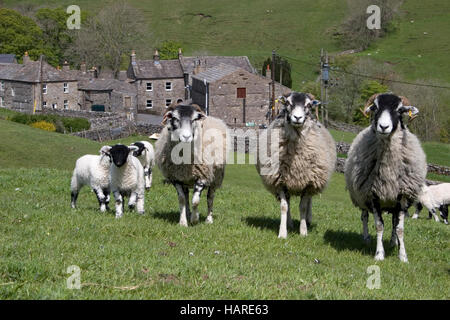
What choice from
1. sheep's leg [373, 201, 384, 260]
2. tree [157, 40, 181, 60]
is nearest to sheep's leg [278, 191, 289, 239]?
sheep's leg [373, 201, 384, 260]

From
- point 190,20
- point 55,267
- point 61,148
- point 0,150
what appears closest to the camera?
point 55,267

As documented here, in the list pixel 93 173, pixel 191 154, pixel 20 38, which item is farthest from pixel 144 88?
pixel 191 154

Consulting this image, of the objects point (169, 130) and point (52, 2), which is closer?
point (169, 130)

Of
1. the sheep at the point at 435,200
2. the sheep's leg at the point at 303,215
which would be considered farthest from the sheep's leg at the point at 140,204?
the sheep at the point at 435,200

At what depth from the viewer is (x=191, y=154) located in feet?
38.8

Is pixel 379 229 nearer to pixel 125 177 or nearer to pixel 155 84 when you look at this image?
pixel 125 177

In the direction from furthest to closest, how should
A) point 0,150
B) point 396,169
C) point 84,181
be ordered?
point 0,150 < point 84,181 < point 396,169

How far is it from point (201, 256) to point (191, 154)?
3562 mm

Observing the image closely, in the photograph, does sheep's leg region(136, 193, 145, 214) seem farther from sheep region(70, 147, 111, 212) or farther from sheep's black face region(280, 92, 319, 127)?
sheep's black face region(280, 92, 319, 127)

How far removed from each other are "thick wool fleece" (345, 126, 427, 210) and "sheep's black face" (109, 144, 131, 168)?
5365 millimetres
